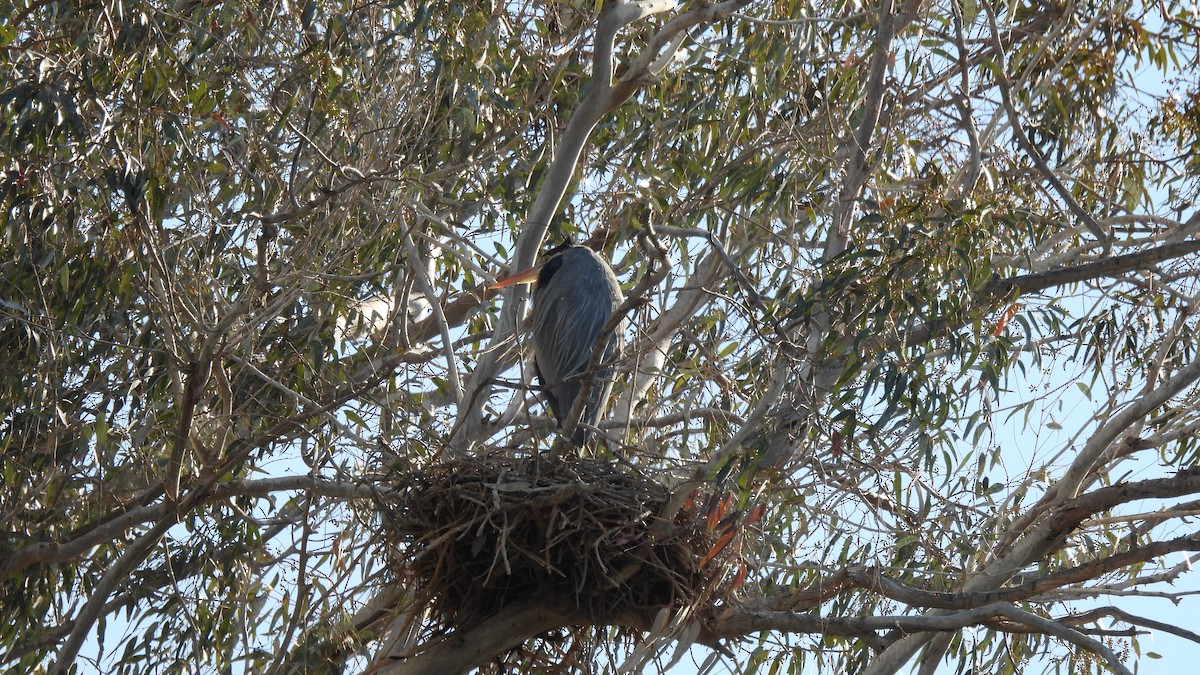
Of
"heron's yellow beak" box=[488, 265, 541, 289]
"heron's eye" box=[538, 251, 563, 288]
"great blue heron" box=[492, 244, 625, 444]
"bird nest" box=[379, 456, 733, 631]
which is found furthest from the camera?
"heron's eye" box=[538, 251, 563, 288]

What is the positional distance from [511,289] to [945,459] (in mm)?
1680

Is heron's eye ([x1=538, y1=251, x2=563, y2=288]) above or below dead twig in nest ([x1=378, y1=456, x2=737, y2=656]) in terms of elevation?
above

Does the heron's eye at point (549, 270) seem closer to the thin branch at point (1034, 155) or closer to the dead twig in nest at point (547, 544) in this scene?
the thin branch at point (1034, 155)

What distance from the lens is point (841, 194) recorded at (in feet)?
16.6

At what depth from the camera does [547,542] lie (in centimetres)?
377

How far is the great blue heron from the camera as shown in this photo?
580cm

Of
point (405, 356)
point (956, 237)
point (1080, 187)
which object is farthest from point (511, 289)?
point (1080, 187)

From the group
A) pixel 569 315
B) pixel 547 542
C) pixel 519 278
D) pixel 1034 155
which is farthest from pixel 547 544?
pixel 1034 155

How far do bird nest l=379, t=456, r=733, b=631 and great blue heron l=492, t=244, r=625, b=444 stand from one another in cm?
165

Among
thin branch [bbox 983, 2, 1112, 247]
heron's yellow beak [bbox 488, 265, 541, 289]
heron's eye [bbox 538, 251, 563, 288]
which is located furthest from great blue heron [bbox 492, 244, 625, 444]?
thin branch [bbox 983, 2, 1112, 247]

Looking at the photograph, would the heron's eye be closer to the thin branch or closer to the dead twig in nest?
the thin branch

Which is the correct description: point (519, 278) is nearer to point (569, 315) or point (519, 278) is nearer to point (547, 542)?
point (569, 315)

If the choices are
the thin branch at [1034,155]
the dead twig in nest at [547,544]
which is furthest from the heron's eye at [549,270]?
the dead twig in nest at [547,544]

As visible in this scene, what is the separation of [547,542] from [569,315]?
2230 mm
